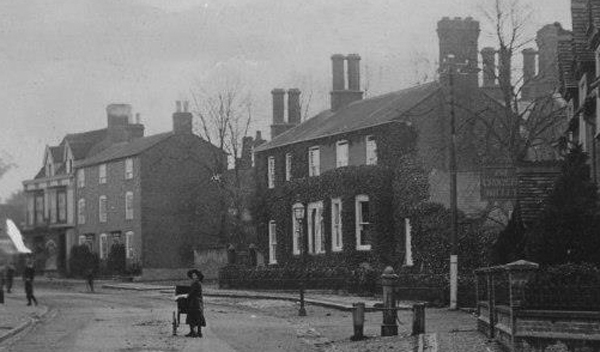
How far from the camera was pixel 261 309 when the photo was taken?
36625mm

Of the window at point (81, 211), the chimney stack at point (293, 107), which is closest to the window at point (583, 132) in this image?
the chimney stack at point (293, 107)

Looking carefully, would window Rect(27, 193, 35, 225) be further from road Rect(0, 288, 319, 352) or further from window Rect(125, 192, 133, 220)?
road Rect(0, 288, 319, 352)

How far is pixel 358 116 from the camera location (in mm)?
52000

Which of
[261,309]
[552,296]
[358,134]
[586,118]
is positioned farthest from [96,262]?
[552,296]

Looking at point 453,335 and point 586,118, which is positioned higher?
point 586,118

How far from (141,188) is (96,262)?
6.39 m

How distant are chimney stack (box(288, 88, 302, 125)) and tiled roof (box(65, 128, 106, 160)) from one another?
22.3 meters

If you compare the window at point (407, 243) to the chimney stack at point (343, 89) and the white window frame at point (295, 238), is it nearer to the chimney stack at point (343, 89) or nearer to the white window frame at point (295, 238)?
the white window frame at point (295, 238)

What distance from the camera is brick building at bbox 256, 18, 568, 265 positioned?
4581cm

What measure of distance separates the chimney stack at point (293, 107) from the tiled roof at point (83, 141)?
73.2 feet

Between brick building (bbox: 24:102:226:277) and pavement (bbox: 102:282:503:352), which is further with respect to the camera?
brick building (bbox: 24:102:226:277)

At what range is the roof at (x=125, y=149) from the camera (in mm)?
69625

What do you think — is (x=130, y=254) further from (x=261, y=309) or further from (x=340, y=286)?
(x=261, y=309)

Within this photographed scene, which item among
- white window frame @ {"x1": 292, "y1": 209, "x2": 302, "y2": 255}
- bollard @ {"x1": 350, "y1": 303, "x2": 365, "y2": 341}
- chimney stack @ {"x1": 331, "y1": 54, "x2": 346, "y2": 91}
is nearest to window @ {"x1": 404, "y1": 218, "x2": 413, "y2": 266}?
white window frame @ {"x1": 292, "y1": 209, "x2": 302, "y2": 255}
